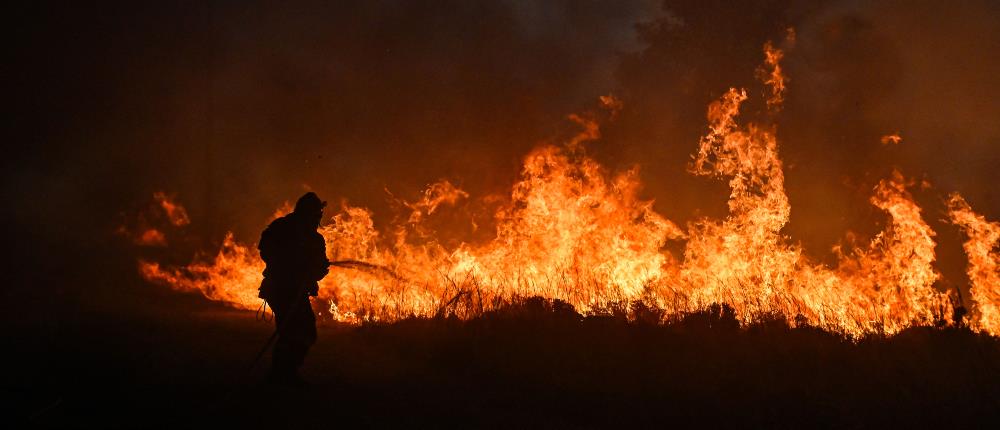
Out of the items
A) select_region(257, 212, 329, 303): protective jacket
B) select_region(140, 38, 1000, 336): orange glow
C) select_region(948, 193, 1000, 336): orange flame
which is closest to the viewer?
select_region(257, 212, 329, 303): protective jacket

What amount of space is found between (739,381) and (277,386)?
228 inches

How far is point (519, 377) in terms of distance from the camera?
27.2 feet

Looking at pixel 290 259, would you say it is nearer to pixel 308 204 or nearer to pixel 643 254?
pixel 308 204

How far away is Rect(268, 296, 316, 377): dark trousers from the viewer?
6.90m

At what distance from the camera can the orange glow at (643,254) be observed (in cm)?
1518

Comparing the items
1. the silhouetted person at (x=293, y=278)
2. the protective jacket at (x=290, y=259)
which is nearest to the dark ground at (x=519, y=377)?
→ the silhouetted person at (x=293, y=278)

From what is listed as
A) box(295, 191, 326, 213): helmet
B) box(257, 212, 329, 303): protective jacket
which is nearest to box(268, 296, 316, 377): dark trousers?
box(257, 212, 329, 303): protective jacket

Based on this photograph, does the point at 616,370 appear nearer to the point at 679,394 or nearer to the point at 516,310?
the point at 679,394

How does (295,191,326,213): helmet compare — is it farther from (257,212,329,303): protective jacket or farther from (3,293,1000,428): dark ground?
(3,293,1000,428): dark ground

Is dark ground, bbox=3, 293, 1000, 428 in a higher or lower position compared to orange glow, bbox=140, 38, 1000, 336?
lower

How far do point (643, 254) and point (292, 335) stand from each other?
38.0 ft

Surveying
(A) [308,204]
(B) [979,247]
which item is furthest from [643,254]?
(A) [308,204]

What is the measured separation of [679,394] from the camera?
304 inches

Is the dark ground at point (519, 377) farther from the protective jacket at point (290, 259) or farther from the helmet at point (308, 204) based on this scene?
the helmet at point (308, 204)
